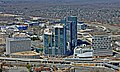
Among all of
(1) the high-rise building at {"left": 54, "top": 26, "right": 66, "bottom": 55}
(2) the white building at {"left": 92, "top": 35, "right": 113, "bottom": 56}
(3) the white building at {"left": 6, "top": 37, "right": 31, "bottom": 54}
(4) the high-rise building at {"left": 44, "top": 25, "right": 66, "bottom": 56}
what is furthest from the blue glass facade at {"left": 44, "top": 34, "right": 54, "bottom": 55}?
(2) the white building at {"left": 92, "top": 35, "right": 113, "bottom": 56}

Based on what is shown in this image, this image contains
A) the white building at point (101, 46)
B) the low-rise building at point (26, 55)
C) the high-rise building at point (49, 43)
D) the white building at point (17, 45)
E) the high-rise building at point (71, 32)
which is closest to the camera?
the low-rise building at point (26, 55)

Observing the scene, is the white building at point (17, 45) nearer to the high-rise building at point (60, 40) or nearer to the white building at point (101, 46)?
the high-rise building at point (60, 40)

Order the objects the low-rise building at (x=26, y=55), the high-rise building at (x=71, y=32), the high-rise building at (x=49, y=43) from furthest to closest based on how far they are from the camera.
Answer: the high-rise building at (x=71, y=32) < the high-rise building at (x=49, y=43) < the low-rise building at (x=26, y=55)

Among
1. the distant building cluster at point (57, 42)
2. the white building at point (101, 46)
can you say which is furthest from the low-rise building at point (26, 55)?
the white building at point (101, 46)

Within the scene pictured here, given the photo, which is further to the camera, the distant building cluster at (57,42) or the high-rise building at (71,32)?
the high-rise building at (71,32)

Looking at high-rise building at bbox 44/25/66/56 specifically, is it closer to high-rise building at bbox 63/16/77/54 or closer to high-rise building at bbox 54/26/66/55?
high-rise building at bbox 54/26/66/55

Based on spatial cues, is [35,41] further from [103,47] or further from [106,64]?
[106,64]

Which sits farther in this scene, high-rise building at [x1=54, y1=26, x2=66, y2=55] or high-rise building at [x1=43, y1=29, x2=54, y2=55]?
high-rise building at [x1=43, y1=29, x2=54, y2=55]

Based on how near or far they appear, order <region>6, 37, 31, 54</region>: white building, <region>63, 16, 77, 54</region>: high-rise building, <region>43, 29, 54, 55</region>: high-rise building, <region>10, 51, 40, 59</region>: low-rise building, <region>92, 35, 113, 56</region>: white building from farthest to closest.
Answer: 1. <region>63, 16, 77, 54</region>: high-rise building
2. <region>6, 37, 31, 54</region>: white building
3. <region>43, 29, 54, 55</region>: high-rise building
4. <region>92, 35, 113, 56</region>: white building
5. <region>10, 51, 40, 59</region>: low-rise building
